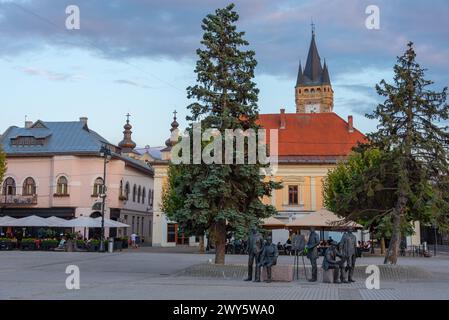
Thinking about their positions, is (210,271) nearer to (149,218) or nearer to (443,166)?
(443,166)

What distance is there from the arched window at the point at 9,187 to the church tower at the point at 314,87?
77.0m

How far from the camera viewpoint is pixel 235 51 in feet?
73.5

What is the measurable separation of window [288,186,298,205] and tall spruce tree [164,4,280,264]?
3247 centimetres

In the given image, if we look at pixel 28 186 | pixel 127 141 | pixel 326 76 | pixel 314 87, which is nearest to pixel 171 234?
pixel 28 186

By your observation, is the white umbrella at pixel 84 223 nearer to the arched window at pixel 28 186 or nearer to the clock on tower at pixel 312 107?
the arched window at pixel 28 186

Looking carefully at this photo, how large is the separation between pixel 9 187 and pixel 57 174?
5029mm

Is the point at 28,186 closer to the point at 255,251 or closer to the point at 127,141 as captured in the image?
the point at 127,141

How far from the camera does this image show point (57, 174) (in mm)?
52125

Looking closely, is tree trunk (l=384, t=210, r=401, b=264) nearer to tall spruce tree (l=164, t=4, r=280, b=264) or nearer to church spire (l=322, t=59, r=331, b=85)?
tall spruce tree (l=164, t=4, r=280, b=264)

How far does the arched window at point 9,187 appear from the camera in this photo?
2079 inches

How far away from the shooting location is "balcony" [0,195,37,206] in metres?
51.8
